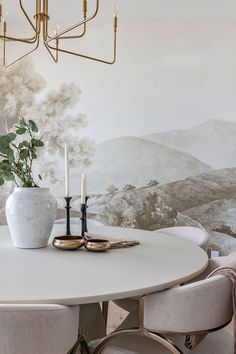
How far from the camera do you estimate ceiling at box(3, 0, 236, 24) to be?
3.54m

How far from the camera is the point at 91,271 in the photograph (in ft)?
4.18

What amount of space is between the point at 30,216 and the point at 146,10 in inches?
114

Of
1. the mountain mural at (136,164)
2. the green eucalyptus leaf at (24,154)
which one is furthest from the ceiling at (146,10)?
the green eucalyptus leaf at (24,154)

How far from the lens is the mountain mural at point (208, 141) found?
3938 mm

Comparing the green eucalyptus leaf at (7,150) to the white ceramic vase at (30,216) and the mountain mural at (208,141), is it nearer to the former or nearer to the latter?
the white ceramic vase at (30,216)

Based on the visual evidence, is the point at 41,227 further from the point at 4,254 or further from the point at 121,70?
the point at 121,70

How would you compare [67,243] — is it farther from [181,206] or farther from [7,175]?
[181,206]

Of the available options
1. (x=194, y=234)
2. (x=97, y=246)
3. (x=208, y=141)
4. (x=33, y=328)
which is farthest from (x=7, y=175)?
(x=208, y=141)

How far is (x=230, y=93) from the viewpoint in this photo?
3.96 metres

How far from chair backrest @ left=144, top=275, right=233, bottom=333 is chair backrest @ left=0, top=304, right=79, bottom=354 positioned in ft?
1.04

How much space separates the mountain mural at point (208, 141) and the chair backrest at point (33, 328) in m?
3.22

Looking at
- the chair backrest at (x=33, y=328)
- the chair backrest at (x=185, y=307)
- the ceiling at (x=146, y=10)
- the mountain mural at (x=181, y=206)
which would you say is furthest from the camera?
the mountain mural at (x=181, y=206)

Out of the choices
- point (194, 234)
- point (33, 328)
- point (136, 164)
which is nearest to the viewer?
point (33, 328)

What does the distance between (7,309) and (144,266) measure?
0.61 meters
